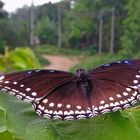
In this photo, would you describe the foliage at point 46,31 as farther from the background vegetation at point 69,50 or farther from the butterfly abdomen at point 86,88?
the butterfly abdomen at point 86,88

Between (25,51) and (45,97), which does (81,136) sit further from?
(25,51)

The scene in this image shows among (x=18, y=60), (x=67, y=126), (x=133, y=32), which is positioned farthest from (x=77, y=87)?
(x=133, y=32)

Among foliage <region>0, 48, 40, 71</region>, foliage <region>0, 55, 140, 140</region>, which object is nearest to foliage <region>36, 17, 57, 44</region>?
foliage <region>0, 48, 40, 71</region>

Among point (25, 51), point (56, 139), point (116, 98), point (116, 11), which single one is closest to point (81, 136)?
point (56, 139)

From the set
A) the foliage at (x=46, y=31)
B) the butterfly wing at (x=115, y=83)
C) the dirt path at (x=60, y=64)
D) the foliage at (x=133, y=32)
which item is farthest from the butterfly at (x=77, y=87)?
the foliage at (x=46, y=31)

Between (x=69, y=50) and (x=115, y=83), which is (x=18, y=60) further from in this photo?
(x=69, y=50)

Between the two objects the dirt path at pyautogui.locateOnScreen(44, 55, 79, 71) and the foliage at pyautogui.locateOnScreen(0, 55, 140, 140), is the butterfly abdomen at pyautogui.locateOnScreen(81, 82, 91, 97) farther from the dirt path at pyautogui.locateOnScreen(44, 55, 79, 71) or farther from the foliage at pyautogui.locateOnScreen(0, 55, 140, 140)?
the dirt path at pyautogui.locateOnScreen(44, 55, 79, 71)
